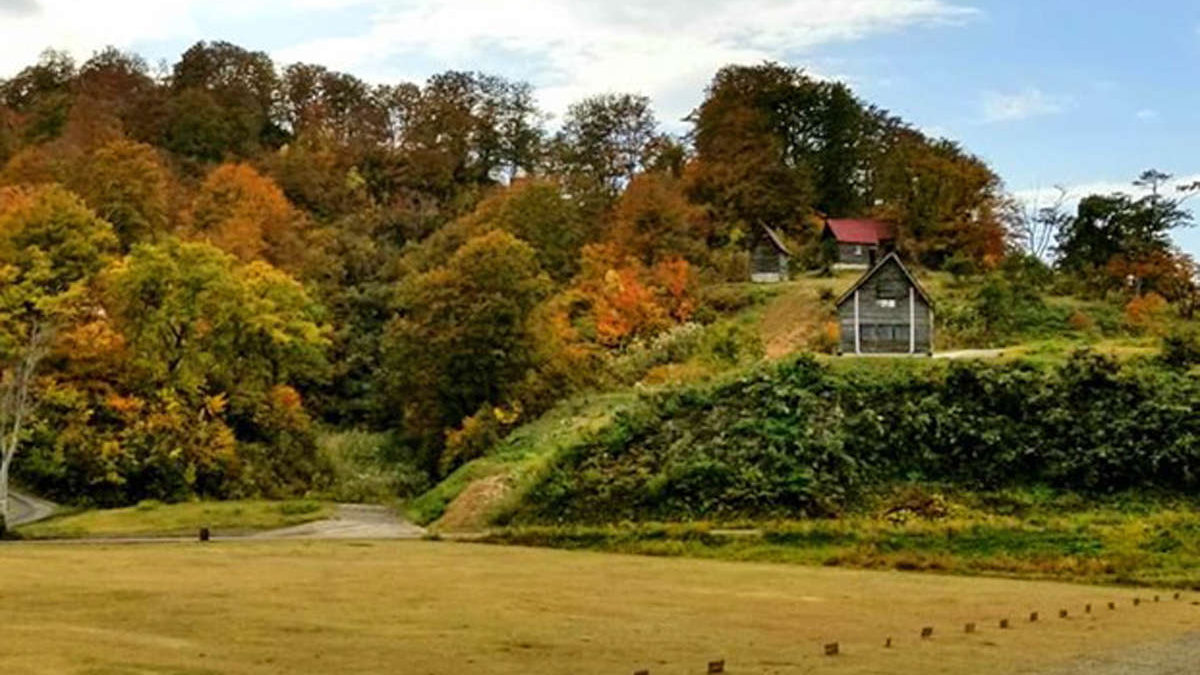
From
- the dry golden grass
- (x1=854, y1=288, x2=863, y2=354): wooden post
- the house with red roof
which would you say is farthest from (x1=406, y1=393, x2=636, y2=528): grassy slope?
the house with red roof

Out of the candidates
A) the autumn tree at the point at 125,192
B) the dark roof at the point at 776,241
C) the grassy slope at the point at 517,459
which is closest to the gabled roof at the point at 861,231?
the dark roof at the point at 776,241

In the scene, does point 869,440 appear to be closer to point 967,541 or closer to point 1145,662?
point 967,541

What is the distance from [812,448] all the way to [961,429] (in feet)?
16.1

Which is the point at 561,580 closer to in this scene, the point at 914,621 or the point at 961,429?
the point at 914,621

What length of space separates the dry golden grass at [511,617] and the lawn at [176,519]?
27.8 ft

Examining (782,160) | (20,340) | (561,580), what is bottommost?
(561,580)

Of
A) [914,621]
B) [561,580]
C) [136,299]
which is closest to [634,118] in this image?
[136,299]

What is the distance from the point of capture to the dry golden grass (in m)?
14.8

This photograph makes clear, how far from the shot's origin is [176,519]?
40688mm

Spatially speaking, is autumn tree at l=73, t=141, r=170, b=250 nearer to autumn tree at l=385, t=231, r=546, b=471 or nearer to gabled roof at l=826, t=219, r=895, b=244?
autumn tree at l=385, t=231, r=546, b=471

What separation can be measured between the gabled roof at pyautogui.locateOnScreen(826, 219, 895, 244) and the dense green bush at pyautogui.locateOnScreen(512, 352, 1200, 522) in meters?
31.0

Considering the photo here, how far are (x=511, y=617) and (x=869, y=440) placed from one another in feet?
80.1

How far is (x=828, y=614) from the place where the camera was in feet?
68.2

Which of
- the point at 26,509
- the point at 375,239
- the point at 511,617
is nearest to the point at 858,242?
the point at 375,239
